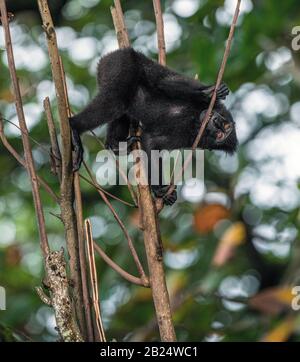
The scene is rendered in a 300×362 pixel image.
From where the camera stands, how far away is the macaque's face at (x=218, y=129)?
4770 millimetres

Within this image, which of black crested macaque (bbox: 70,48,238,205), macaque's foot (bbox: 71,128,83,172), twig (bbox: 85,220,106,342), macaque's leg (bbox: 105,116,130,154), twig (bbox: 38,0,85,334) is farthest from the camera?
macaque's leg (bbox: 105,116,130,154)

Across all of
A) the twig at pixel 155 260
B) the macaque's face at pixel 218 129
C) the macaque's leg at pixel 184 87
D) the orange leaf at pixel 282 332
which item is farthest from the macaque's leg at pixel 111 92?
the orange leaf at pixel 282 332

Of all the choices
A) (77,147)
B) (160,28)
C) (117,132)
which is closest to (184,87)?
(117,132)

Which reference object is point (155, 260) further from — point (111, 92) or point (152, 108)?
point (152, 108)

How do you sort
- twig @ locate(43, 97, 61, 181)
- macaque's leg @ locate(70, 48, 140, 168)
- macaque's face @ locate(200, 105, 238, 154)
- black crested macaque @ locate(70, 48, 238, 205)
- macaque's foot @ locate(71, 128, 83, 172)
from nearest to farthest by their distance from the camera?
twig @ locate(43, 97, 61, 181) < macaque's foot @ locate(71, 128, 83, 172) < macaque's leg @ locate(70, 48, 140, 168) < black crested macaque @ locate(70, 48, 238, 205) < macaque's face @ locate(200, 105, 238, 154)

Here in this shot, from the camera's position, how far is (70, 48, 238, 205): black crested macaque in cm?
456

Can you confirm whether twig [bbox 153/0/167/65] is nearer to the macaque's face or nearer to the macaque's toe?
the macaque's toe

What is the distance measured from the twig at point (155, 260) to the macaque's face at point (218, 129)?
1809mm

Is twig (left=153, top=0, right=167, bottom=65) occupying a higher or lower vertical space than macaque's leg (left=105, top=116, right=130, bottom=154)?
lower

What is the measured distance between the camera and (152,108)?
15.8 feet

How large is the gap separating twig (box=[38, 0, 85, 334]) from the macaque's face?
87.6 inches

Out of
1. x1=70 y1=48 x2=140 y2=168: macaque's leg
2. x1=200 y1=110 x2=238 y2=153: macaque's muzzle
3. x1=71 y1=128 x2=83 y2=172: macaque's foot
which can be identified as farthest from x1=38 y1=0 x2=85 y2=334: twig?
x1=200 y1=110 x2=238 y2=153: macaque's muzzle
